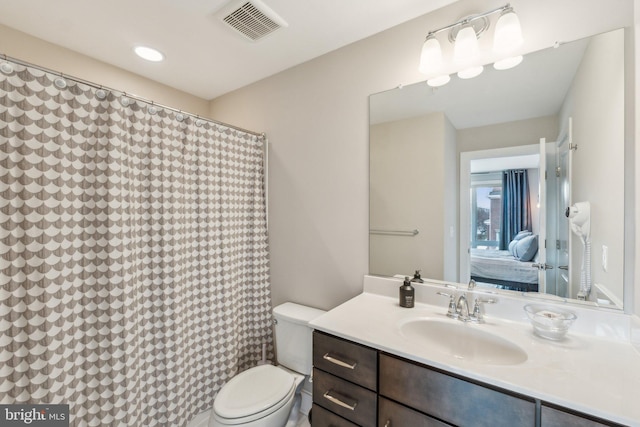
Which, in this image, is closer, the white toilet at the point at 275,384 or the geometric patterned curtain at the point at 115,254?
the geometric patterned curtain at the point at 115,254

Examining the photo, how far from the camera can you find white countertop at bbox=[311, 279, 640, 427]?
732 millimetres

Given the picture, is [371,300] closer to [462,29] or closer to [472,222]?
[472,222]

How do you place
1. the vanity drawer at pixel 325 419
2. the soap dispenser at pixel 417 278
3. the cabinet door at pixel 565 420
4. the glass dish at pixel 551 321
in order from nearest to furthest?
1. the cabinet door at pixel 565 420
2. the glass dish at pixel 551 321
3. the vanity drawer at pixel 325 419
4. the soap dispenser at pixel 417 278

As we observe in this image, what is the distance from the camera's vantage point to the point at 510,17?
1.16 meters

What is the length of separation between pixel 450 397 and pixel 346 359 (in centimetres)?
40

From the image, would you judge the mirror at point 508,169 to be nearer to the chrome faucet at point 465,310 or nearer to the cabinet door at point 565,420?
the chrome faucet at point 465,310

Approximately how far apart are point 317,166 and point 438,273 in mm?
1014

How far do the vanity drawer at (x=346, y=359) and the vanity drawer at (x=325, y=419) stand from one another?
0.18m

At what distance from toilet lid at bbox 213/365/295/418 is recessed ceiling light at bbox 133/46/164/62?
213cm

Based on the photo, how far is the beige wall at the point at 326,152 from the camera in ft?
5.18

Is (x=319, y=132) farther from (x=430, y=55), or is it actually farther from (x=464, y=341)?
(x=464, y=341)

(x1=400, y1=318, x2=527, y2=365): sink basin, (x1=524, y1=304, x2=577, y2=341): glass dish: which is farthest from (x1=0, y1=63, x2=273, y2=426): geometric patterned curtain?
(x1=524, y1=304, x2=577, y2=341): glass dish

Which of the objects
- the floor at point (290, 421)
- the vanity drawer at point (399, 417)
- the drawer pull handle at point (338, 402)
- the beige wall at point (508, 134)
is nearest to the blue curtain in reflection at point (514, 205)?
the beige wall at point (508, 134)

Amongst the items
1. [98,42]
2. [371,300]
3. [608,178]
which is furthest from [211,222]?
[608,178]
